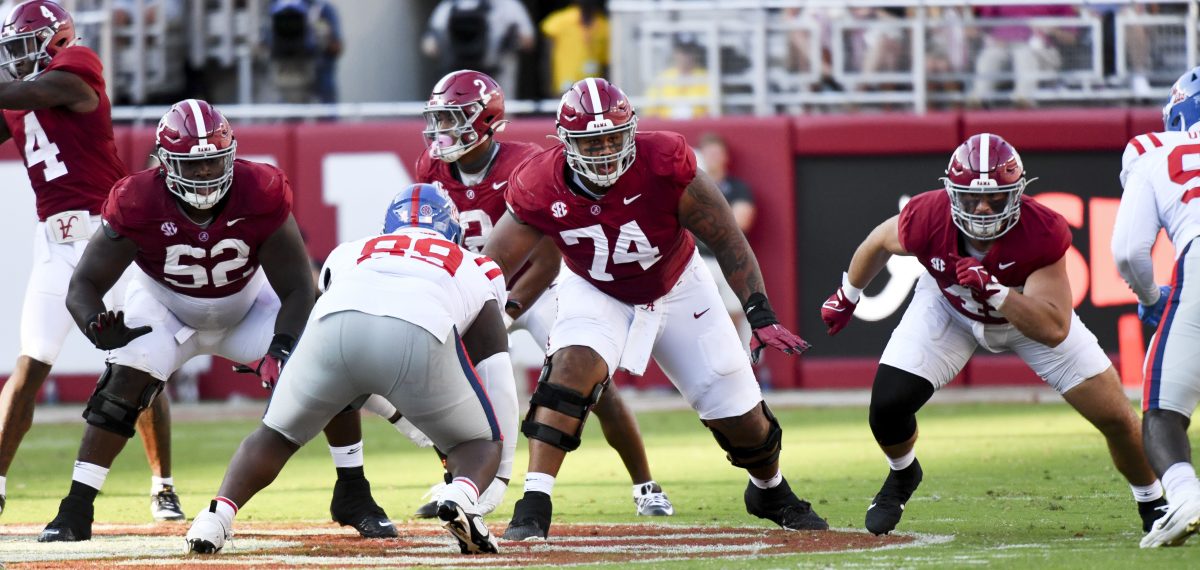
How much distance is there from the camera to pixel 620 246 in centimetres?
646

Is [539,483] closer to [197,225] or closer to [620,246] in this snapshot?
[620,246]

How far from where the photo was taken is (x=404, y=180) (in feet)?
42.8

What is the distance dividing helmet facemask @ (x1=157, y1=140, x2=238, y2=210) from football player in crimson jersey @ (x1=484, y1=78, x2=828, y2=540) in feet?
3.48

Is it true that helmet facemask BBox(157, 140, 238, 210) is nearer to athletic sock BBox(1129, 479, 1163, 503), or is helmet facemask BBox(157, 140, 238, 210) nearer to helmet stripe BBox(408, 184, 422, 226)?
helmet stripe BBox(408, 184, 422, 226)

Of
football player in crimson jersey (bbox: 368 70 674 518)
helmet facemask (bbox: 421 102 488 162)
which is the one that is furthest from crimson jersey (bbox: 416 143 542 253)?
helmet facemask (bbox: 421 102 488 162)

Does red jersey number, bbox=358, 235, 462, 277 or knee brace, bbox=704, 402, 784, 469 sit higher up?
red jersey number, bbox=358, 235, 462, 277

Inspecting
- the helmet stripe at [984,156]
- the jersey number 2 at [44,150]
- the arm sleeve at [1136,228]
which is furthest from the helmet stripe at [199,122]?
the arm sleeve at [1136,228]

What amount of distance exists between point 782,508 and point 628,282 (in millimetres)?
1076

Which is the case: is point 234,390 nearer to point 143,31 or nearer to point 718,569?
point 143,31

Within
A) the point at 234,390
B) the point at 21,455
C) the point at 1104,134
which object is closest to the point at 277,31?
the point at 234,390

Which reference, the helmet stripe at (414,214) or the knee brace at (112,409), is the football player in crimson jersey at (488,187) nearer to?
the helmet stripe at (414,214)

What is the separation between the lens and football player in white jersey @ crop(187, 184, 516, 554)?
555 centimetres

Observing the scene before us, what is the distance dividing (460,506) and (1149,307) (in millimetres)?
2679

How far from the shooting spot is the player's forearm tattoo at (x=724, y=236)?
21.0 ft
